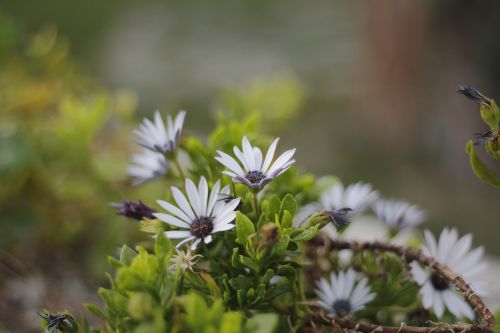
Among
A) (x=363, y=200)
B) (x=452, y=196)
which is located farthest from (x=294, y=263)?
(x=452, y=196)

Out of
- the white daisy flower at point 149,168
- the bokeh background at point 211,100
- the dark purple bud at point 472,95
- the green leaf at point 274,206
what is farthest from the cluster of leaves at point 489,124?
the bokeh background at point 211,100

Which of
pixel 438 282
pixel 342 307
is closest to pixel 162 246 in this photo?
pixel 342 307

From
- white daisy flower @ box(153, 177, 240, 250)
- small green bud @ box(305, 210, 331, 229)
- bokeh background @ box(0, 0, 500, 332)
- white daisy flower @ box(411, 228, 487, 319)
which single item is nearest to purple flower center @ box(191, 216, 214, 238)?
white daisy flower @ box(153, 177, 240, 250)

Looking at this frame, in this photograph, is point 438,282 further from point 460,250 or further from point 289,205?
point 289,205

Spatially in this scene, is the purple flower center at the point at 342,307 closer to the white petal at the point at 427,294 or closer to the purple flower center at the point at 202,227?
the white petal at the point at 427,294

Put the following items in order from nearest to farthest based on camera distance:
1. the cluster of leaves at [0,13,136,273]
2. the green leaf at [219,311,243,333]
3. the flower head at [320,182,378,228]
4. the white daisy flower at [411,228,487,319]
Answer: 1. the green leaf at [219,311,243,333]
2. the white daisy flower at [411,228,487,319]
3. the flower head at [320,182,378,228]
4. the cluster of leaves at [0,13,136,273]

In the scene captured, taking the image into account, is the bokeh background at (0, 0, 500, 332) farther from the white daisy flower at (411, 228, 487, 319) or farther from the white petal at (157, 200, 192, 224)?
the white daisy flower at (411, 228, 487, 319)
